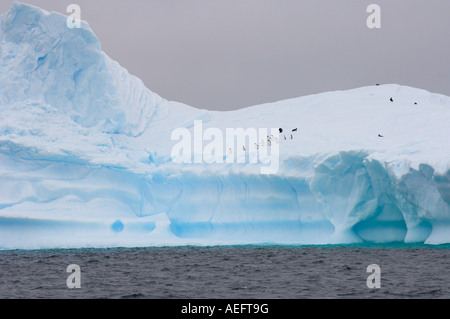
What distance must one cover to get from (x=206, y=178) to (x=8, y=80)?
28.4 ft

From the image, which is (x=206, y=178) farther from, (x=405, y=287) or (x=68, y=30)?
(x=405, y=287)

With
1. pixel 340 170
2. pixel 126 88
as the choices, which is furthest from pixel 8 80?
pixel 340 170

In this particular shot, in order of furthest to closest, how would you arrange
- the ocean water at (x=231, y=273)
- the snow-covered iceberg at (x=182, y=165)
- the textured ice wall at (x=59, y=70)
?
1. the textured ice wall at (x=59, y=70)
2. the snow-covered iceberg at (x=182, y=165)
3. the ocean water at (x=231, y=273)

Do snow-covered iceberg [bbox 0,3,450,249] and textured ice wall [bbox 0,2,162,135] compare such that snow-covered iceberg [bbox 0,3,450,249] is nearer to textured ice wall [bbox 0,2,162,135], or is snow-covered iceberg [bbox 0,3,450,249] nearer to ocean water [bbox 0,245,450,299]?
textured ice wall [bbox 0,2,162,135]

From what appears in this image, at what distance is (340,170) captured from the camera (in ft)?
70.1

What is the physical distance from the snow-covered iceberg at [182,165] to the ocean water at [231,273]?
3.91ft

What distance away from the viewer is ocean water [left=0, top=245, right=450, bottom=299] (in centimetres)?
A: 1189

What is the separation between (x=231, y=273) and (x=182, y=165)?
10539 mm

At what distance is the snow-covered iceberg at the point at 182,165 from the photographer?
69.3ft

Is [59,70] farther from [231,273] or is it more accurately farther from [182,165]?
[231,273]

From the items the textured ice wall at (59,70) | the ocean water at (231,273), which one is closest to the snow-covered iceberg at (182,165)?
the textured ice wall at (59,70)

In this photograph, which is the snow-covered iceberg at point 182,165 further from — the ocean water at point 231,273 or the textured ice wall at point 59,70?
the ocean water at point 231,273

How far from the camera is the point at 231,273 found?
14.8 metres
